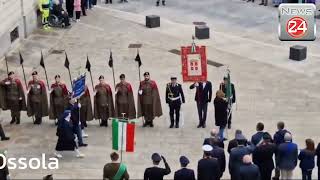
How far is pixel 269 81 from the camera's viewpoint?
23.9m

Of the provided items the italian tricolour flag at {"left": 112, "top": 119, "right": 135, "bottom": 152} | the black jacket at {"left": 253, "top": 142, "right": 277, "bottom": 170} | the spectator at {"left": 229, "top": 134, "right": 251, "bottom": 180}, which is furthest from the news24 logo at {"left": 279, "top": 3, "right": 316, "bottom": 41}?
the italian tricolour flag at {"left": 112, "top": 119, "right": 135, "bottom": 152}

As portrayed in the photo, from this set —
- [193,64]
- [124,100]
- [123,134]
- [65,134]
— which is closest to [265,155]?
[123,134]

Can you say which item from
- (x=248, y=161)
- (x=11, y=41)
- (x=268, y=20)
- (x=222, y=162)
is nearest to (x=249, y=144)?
(x=222, y=162)

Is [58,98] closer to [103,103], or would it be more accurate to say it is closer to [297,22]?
[103,103]

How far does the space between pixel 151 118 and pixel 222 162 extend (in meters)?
4.59

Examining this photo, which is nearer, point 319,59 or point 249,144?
point 249,144

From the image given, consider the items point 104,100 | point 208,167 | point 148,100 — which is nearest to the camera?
point 208,167

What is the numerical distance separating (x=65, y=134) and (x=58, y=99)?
7.56ft

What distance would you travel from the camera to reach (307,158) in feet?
53.1

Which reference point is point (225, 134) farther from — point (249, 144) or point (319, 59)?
point (319, 59)

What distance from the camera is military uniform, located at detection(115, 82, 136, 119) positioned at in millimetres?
20141

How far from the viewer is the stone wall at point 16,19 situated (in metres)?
26.4

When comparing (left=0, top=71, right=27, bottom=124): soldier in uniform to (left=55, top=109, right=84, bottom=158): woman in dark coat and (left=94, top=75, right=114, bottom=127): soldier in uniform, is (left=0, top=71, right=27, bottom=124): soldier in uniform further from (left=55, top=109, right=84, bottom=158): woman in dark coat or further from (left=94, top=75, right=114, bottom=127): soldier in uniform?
(left=55, top=109, right=84, bottom=158): woman in dark coat

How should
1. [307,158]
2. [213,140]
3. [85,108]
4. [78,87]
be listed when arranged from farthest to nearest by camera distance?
[85,108], [78,87], [213,140], [307,158]
